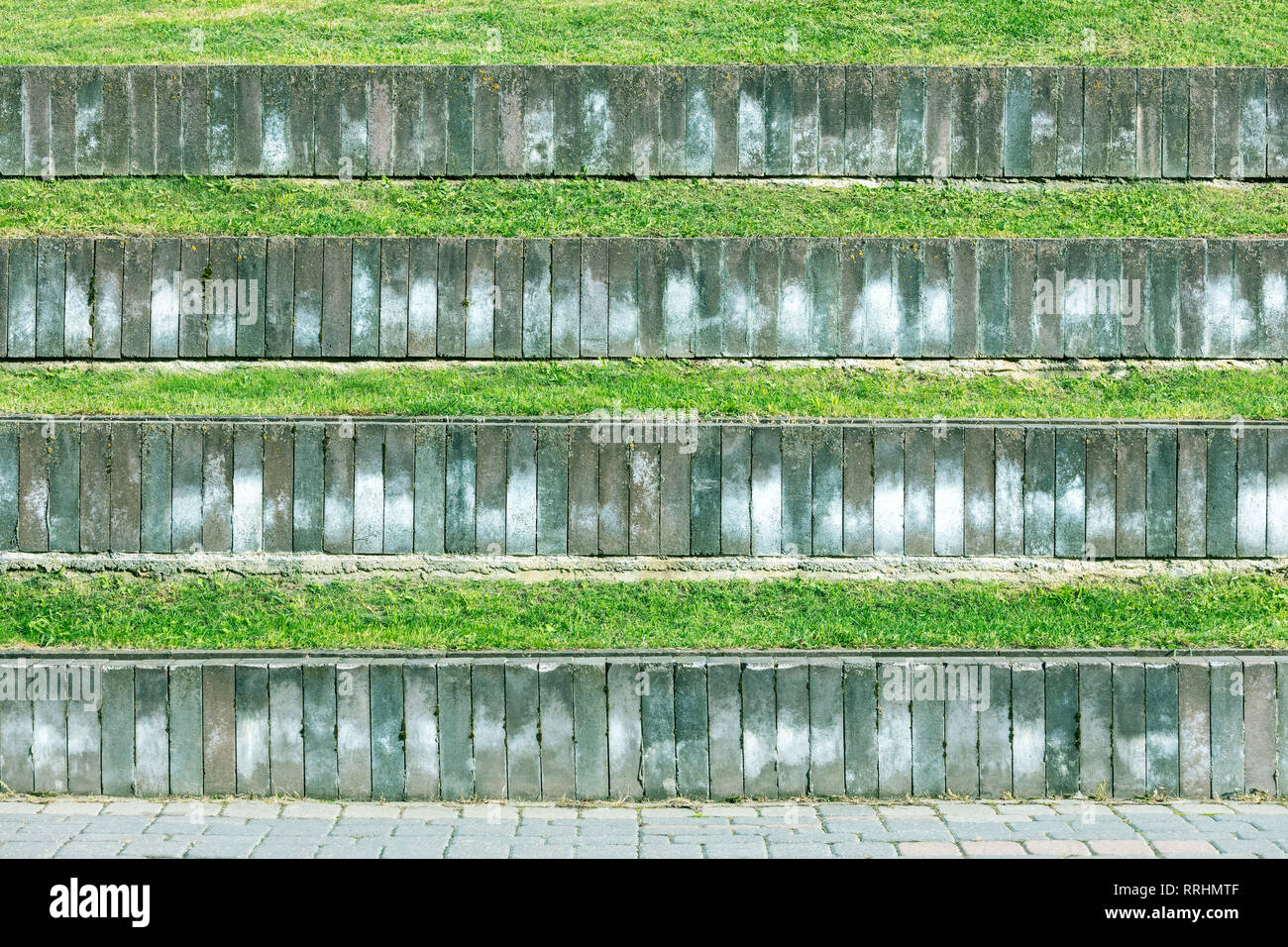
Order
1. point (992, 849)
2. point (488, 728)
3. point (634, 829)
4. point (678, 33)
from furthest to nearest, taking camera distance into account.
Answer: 1. point (678, 33)
2. point (488, 728)
3. point (634, 829)
4. point (992, 849)

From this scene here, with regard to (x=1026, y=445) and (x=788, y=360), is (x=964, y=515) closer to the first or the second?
(x=1026, y=445)

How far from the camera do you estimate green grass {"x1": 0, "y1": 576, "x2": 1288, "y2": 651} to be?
7.18 m

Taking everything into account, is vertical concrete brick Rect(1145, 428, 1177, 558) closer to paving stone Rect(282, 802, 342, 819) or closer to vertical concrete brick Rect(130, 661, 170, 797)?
paving stone Rect(282, 802, 342, 819)

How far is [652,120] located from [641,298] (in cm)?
198

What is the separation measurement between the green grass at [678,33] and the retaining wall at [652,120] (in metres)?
1.02

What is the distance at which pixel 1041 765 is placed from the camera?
6.78 metres

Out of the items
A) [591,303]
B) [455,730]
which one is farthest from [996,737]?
[591,303]

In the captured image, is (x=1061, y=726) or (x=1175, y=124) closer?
(x=1061, y=726)

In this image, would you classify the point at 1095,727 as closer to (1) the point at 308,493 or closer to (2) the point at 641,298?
(2) the point at 641,298

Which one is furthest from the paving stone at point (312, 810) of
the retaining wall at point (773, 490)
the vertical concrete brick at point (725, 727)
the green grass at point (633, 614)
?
the vertical concrete brick at point (725, 727)

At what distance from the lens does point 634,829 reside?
6.22 m

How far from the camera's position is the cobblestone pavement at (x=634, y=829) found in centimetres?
588

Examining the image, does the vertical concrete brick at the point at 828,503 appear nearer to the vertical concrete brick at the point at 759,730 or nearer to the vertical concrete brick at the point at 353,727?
the vertical concrete brick at the point at 759,730

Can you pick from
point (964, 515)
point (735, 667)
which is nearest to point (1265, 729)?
point (964, 515)
